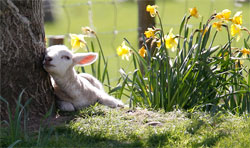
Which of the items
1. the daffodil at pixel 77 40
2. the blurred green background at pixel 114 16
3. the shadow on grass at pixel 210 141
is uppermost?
the daffodil at pixel 77 40

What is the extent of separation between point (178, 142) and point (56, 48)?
1.39 m

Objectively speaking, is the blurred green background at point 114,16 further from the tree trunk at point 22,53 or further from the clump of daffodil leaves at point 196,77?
the tree trunk at point 22,53

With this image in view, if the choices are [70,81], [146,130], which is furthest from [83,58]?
[146,130]

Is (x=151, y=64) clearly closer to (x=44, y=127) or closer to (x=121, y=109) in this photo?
(x=121, y=109)

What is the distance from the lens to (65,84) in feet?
14.0

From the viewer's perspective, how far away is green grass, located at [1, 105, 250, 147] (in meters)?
3.54

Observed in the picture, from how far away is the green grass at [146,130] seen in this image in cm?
354

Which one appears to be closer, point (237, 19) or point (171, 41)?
point (237, 19)

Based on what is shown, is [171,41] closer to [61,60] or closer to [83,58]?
[83,58]

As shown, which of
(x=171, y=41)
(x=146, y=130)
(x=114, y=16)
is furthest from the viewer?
(x=114, y=16)

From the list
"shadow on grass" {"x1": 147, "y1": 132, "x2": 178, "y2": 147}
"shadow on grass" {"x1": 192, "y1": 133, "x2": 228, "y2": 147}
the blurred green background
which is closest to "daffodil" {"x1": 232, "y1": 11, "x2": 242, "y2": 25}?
"shadow on grass" {"x1": 192, "y1": 133, "x2": 228, "y2": 147}

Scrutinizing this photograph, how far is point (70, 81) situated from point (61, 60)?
0.90ft

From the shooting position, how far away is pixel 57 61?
13.3 ft

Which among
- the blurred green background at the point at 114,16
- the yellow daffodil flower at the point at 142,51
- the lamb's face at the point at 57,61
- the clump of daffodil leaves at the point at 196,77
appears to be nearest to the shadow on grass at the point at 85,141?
the lamb's face at the point at 57,61
